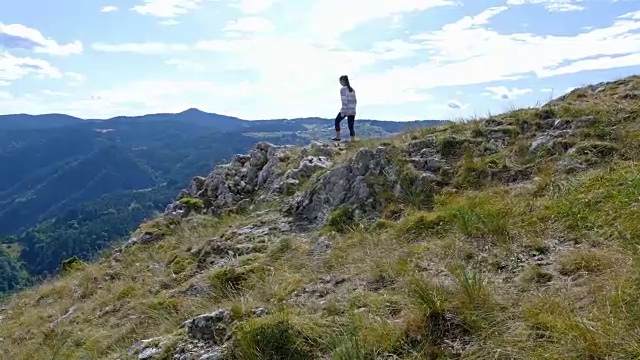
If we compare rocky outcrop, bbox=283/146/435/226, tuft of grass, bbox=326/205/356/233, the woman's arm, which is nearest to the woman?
the woman's arm

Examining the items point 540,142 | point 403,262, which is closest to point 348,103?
point 540,142

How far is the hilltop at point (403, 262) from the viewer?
15.3ft

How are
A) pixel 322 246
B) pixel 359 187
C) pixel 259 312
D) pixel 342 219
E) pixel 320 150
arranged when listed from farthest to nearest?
1. pixel 320 150
2. pixel 359 187
3. pixel 342 219
4. pixel 322 246
5. pixel 259 312

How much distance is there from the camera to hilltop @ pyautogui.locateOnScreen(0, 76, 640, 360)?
4672 millimetres

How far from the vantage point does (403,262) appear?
6535 mm

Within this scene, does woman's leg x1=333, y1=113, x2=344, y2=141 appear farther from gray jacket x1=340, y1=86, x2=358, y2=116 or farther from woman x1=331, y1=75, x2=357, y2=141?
gray jacket x1=340, y1=86, x2=358, y2=116

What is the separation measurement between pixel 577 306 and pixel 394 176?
6265mm

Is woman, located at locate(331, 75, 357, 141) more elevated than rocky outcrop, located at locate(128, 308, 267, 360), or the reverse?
woman, located at locate(331, 75, 357, 141)

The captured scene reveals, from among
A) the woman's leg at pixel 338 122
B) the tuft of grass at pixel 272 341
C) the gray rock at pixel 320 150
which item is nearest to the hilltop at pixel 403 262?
the tuft of grass at pixel 272 341

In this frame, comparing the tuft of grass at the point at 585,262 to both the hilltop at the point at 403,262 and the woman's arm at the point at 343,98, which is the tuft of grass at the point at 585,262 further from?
the woman's arm at the point at 343,98

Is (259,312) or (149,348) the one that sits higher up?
(259,312)

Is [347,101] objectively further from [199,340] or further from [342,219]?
[199,340]

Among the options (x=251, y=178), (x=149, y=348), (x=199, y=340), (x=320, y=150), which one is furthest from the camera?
(x=251, y=178)

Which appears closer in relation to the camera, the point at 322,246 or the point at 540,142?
the point at 322,246
